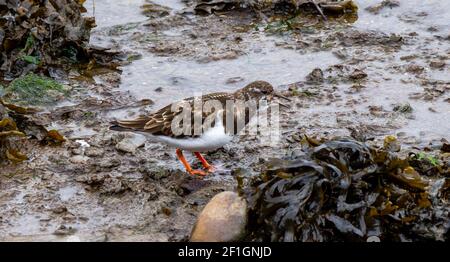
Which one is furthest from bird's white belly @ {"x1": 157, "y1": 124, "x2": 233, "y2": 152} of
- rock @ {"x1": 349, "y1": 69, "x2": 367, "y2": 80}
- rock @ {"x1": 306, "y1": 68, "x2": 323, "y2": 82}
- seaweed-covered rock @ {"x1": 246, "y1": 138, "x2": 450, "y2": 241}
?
rock @ {"x1": 349, "y1": 69, "x2": 367, "y2": 80}

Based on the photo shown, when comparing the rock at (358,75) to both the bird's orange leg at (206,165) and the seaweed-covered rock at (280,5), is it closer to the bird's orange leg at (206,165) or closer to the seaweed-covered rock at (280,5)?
the seaweed-covered rock at (280,5)

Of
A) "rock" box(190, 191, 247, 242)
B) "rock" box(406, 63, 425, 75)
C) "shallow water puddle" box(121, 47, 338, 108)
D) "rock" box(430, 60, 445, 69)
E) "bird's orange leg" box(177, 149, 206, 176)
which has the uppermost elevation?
"rock" box(190, 191, 247, 242)

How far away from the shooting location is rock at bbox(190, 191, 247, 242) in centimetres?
514

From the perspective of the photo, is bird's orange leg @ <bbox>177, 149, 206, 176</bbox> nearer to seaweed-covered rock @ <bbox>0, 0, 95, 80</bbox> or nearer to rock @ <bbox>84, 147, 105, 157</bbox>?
rock @ <bbox>84, 147, 105, 157</bbox>

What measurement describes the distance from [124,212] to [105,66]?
2.93 metres

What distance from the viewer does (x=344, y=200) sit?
5.22m

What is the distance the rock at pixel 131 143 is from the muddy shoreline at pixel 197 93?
0.16ft

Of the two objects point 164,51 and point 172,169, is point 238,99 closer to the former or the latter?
point 172,169

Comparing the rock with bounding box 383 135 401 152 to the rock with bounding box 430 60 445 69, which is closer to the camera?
the rock with bounding box 383 135 401 152

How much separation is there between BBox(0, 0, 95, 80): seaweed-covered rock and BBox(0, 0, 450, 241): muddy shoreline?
311 mm

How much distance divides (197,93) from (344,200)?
2.85 m

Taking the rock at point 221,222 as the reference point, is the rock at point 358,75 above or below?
below

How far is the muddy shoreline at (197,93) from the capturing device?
18.9 feet

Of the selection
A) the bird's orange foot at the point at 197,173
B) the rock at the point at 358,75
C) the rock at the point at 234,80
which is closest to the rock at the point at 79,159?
the bird's orange foot at the point at 197,173
